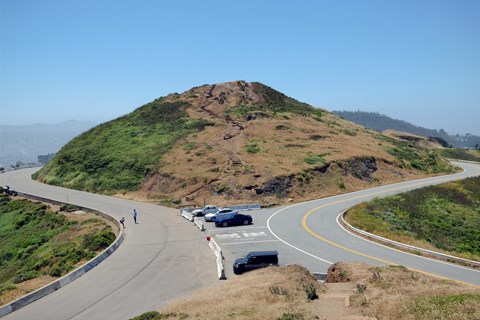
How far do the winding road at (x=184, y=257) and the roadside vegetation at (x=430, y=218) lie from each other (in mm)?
3249

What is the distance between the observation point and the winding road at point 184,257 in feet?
72.2

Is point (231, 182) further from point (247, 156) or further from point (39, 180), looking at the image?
point (39, 180)

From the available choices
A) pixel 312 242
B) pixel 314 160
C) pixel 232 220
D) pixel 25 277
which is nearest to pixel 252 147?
pixel 314 160

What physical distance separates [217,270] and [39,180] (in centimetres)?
6531

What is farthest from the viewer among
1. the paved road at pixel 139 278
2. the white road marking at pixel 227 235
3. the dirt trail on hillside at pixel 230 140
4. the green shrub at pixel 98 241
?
the dirt trail on hillside at pixel 230 140

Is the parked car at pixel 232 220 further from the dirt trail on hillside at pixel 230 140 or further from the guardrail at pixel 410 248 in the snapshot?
the dirt trail on hillside at pixel 230 140

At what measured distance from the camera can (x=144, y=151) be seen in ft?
238

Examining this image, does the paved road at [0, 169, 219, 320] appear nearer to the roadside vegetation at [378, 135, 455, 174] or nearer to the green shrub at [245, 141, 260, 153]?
the green shrub at [245, 141, 260, 153]

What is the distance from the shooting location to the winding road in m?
22.0

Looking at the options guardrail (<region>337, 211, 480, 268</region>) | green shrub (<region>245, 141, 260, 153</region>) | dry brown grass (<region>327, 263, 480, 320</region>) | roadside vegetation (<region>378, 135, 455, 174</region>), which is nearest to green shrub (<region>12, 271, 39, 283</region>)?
dry brown grass (<region>327, 263, 480, 320</region>)

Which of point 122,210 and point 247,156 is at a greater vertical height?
point 247,156

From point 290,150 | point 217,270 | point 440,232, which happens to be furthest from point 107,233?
point 290,150

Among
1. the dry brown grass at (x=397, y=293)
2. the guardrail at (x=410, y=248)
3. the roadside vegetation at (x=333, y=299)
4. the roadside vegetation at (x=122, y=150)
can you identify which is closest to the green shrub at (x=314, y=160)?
the guardrail at (x=410, y=248)

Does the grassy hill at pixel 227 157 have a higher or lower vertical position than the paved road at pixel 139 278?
higher
